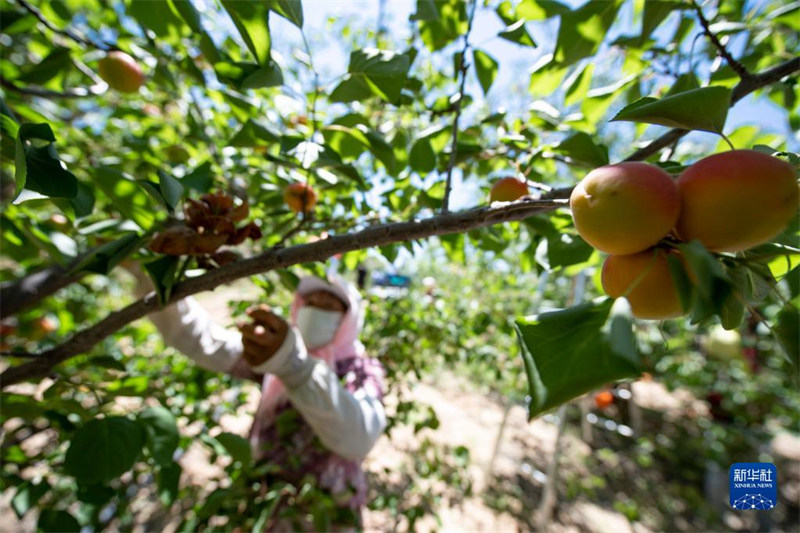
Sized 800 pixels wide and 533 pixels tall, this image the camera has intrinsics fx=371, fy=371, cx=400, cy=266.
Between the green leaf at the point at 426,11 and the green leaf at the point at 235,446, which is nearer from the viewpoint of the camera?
the green leaf at the point at 426,11

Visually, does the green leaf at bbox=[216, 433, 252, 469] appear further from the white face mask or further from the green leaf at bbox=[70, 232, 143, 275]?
the white face mask

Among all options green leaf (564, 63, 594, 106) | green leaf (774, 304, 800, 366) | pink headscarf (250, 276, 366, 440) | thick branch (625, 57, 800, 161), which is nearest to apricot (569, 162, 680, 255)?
green leaf (774, 304, 800, 366)

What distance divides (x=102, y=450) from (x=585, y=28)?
1.16 metres

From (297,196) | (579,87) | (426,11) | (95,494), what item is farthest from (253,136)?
(95,494)

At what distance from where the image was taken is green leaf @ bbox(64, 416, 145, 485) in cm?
66

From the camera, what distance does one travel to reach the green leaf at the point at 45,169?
15.0 inches

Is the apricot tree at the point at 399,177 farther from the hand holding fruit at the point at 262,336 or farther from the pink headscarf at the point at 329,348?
the pink headscarf at the point at 329,348

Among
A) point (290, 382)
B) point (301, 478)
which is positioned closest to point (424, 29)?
point (290, 382)

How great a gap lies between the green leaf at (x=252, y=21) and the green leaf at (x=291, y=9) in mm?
20

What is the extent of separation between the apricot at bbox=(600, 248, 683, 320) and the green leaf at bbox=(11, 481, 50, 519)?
4.08 ft

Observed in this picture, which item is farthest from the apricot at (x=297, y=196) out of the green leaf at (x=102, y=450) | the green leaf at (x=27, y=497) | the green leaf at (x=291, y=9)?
the green leaf at (x=27, y=497)

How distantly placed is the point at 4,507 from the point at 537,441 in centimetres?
408

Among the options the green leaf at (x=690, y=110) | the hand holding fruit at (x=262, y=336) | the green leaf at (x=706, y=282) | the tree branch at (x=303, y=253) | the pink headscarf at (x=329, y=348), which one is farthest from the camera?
the pink headscarf at (x=329, y=348)

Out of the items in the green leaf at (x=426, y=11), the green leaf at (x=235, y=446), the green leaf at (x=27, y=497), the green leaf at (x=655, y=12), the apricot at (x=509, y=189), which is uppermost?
the green leaf at (x=655, y=12)
